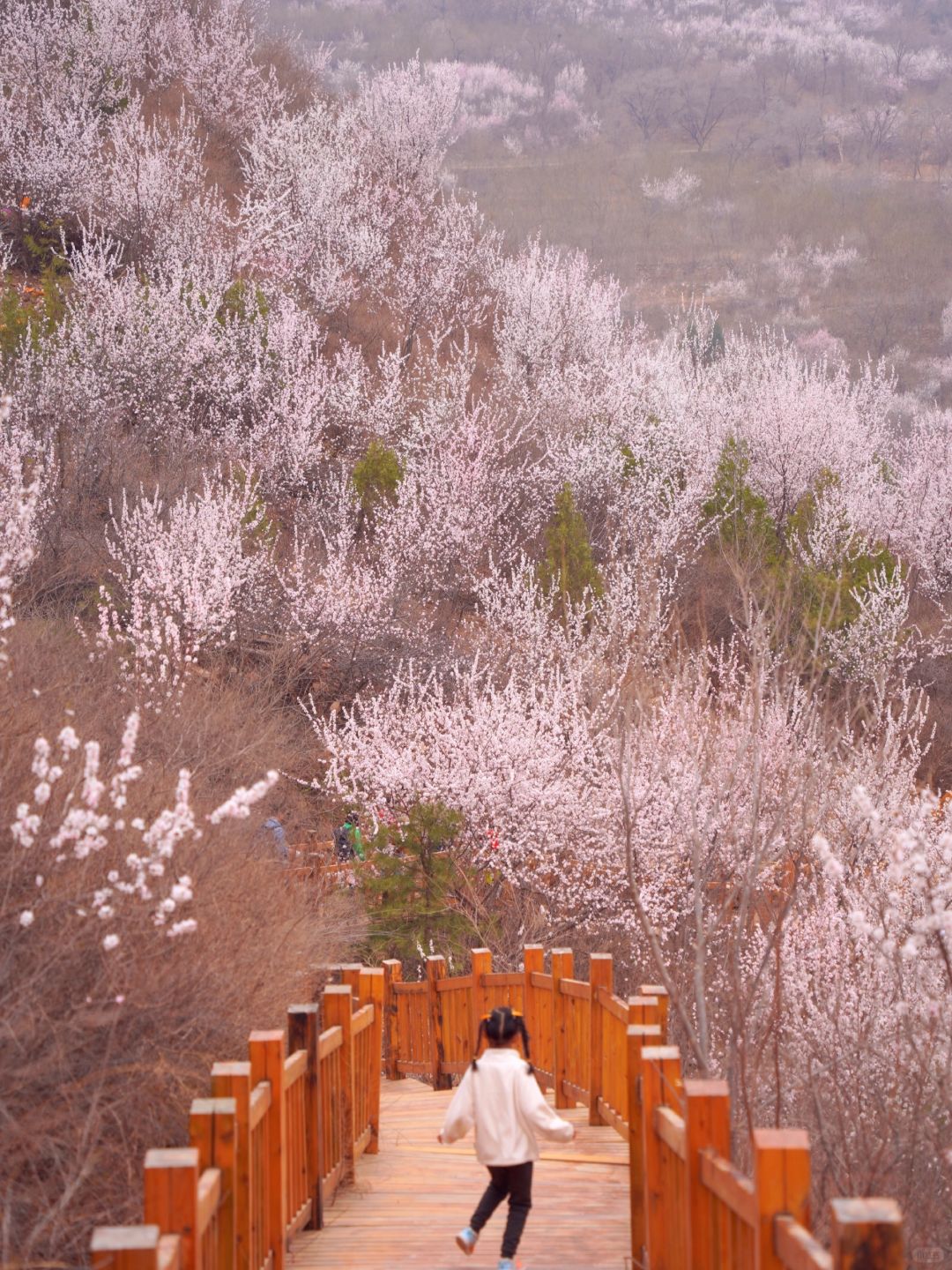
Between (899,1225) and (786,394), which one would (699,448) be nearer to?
(786,394)

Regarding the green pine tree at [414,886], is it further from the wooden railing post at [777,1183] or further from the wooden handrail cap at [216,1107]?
the wooden railing post at [777,1183]

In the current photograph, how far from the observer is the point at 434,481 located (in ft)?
97.2

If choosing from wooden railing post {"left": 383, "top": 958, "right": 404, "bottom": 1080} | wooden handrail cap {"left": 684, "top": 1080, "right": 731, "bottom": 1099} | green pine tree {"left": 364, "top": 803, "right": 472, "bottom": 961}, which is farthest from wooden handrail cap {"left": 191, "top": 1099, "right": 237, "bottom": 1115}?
green pine tree {"left": 364, "top": 803, "right": 472, "bottom": 961}

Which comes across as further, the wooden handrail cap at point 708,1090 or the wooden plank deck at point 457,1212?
the wooden plank deck at point 457,1212

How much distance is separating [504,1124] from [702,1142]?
1890 millimetres

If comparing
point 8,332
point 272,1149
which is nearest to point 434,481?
point 8,332

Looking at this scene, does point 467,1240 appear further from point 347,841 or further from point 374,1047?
point 347,841

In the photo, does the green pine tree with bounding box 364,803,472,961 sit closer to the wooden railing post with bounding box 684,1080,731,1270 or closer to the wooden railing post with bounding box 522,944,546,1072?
the wooden railing post with bounding box 522,944,546,1072

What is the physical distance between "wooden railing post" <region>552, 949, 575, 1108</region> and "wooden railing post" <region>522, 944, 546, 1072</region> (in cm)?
70

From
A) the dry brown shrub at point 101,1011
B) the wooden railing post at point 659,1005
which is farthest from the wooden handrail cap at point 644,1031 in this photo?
the dry brown shrub at point 101,1011

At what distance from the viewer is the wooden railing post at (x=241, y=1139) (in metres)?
4.84

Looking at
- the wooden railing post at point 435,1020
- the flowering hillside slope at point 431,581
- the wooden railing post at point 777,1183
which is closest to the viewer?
the wooden railing post at point 777,1183

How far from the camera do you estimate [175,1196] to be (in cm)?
396

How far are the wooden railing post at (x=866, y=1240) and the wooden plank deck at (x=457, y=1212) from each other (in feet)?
11.0
